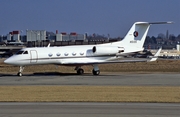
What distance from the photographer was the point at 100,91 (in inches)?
850

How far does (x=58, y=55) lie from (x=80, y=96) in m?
16.9

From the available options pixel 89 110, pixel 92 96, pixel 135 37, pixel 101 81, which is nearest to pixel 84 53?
pixel 135 37

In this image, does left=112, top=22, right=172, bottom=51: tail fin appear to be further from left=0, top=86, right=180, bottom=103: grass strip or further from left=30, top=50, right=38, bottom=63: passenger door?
left=0, top=86, right=180, bottom=103: grass strip

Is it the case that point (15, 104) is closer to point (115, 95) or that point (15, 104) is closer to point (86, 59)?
point (115, 95)

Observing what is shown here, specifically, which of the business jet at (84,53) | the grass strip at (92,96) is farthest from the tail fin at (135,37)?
the grass strip at (92,96)

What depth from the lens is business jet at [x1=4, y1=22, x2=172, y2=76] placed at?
116ft

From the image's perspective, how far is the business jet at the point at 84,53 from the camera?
35253mm

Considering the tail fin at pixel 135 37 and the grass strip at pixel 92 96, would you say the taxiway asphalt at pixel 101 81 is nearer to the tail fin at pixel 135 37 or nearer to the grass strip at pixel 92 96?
the grass strip at pixel 92 96

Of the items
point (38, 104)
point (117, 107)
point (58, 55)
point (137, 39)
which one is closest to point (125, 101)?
point (117, 107)

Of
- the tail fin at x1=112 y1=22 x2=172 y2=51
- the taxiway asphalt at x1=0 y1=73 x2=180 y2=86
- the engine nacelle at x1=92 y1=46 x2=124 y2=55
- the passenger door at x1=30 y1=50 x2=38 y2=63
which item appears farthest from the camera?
the tail fin at x1=112 y1=22 x2=172 y2=51

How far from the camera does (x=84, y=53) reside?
121 feet

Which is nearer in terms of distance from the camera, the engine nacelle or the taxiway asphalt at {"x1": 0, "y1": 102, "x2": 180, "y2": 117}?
the taxiway asphalt at {"x1": 0, "y1": 102, "x2": 180, "y2": 117}

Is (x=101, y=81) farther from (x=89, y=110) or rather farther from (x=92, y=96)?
(x=89, y=110)

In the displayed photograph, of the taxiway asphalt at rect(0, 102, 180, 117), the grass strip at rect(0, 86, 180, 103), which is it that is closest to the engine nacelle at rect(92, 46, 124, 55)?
the grass strip at rect(0, 86, 180, 103)
